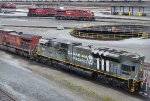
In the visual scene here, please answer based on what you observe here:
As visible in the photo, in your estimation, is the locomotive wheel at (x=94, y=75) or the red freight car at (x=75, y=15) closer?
the locomotive wheel at (x=94, y=75)

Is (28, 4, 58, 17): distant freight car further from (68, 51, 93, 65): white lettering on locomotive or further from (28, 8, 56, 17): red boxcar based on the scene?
(68, 51, 93, 65): white lettering on locomotive

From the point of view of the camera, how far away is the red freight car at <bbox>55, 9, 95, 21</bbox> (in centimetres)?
7900

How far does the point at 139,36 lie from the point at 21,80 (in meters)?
25.6

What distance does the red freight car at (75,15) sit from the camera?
79.0 meters

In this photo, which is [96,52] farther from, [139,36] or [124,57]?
[139,36]

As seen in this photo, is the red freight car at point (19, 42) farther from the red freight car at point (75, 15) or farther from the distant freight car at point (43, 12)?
the distant freight car at point (43, 12)

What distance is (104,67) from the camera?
25.7m

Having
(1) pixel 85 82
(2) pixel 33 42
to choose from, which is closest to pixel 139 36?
→ (2) pixel 33 42

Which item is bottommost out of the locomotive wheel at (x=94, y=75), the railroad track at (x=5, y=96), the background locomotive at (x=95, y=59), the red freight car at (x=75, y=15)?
the railroad track at (x=5, y=96)

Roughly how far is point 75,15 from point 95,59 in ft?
182

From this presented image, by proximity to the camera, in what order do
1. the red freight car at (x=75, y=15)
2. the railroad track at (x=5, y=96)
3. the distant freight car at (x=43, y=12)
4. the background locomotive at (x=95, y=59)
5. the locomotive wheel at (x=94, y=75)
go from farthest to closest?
the distant freight car at (x=43, y=12) → the red freight car at (x=75, y=15) → the locomotive wheel at (x=94, y=75) → the background locomotive at (x=95, y=59) → the railroad track at (x=5, y=96)

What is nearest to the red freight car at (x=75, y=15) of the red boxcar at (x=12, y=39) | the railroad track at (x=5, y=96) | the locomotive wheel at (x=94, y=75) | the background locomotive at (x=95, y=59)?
the red boxcar at (x=12, y=39)

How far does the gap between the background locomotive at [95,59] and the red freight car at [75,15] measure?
137ft

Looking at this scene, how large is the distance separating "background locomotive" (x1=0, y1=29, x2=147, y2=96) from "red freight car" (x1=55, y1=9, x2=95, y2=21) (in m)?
41.7
